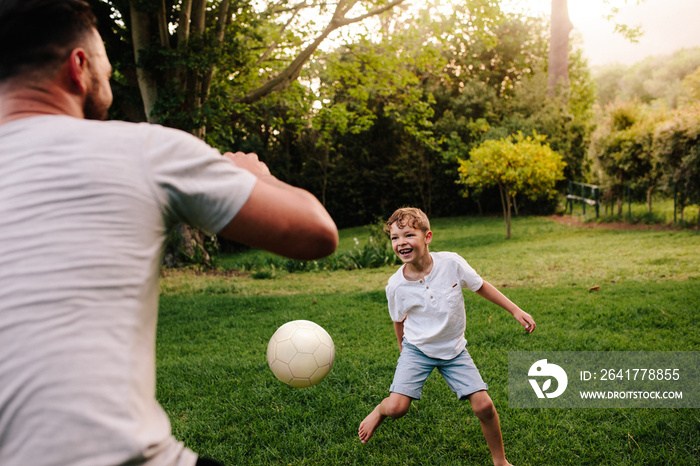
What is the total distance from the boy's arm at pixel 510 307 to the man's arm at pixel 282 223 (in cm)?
222

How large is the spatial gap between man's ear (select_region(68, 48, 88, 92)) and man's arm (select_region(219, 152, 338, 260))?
46 centimetres

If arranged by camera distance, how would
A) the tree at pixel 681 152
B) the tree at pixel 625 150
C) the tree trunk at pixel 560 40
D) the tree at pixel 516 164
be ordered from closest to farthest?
1. the tree at pixel 681 152
2. the tree at pixel 516 164
3. the tree at pixel 625 150
4. the tree trunk at pixel 560 40

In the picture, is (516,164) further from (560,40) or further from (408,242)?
(408,242)

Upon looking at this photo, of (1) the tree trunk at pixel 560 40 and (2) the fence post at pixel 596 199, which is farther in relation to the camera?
(1) the tree trunk at pixel 560 40

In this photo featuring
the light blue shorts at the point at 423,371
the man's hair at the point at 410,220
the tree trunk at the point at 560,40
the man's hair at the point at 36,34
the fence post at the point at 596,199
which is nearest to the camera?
the man's hair at the point at 36,34

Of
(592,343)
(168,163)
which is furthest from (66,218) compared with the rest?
(592,343)

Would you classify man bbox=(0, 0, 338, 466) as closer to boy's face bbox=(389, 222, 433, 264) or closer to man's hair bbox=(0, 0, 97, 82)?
man's hair bbox=(0, 0, 97, 82)

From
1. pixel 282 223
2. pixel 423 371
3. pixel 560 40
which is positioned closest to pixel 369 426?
pixel 423 371

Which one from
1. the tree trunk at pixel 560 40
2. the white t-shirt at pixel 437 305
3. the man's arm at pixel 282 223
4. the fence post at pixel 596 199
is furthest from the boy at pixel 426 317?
the tree trunk at pixel 560 40

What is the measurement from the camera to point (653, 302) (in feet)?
20.1

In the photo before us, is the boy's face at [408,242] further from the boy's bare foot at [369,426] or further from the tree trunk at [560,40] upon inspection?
the tree trunk at [560,40]

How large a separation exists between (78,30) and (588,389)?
426cm

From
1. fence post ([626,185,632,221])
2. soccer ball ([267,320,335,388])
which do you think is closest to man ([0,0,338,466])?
soccer ball ([267,320,335,388])

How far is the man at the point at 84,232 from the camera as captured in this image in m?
0.86
